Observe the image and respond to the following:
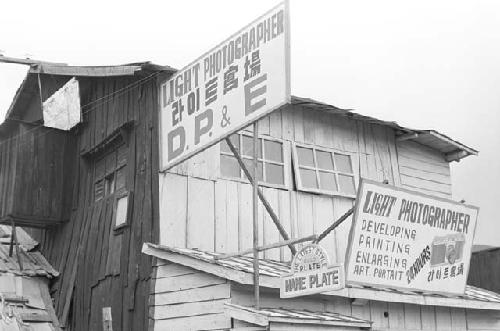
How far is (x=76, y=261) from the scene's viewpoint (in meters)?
13.3

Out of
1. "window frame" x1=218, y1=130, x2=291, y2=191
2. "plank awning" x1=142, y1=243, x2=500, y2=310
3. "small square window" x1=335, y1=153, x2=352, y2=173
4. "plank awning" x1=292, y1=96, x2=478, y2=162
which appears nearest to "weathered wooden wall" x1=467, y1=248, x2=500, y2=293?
"plank awning" x1=292, y1=96, x2=478, y2=162

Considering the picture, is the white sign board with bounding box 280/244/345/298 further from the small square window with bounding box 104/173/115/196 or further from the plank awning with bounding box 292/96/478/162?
the small square window with bounding box 104/173/115/196

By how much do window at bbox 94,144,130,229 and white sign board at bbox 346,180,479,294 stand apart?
13.4 ft

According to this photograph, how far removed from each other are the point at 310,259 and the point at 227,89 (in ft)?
8.60

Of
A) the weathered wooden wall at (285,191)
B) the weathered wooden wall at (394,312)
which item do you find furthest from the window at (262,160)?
the weathered wooden wall at (394,312)

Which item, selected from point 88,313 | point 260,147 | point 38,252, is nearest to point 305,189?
point 260,147

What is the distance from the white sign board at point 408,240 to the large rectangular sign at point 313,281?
1.45 m

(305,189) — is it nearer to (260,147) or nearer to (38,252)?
(260,147)

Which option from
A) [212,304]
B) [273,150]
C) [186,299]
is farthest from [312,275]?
[273,150]

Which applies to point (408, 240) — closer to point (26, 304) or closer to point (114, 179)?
point (114, 179)

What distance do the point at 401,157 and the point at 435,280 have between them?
387 cm

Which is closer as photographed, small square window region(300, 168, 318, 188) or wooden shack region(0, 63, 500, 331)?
wooden shack region(0, 63, 500, 331)

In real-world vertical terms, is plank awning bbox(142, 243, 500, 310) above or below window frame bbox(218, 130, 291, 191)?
below

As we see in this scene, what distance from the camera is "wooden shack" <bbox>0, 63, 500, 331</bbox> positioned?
10.0m
